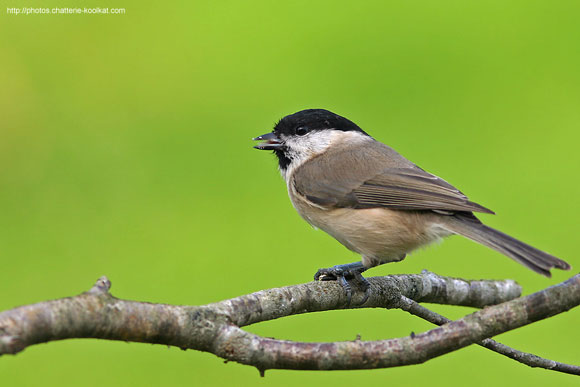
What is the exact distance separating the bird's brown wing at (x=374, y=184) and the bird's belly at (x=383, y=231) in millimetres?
47

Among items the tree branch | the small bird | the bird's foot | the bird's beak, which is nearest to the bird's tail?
the small bird

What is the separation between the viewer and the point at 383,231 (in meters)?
2.95

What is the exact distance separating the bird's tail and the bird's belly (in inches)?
3.6

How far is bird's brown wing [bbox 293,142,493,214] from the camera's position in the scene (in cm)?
291

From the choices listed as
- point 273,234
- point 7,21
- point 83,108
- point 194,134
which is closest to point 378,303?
point 273,234

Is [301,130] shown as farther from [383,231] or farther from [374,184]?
[383,231]

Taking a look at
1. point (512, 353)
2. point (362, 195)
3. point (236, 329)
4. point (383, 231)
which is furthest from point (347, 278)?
point (236, 329)

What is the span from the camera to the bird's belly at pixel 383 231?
293 centimetres

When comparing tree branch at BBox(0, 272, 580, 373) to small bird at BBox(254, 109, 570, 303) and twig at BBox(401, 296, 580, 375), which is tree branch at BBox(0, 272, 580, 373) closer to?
twig at BBox(401, 296, 580, 375)

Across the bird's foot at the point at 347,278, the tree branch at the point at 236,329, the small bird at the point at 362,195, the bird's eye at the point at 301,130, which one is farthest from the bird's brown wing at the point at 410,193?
the tree branch at the point at 236,329

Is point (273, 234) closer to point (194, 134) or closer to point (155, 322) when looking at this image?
point (194, 134)

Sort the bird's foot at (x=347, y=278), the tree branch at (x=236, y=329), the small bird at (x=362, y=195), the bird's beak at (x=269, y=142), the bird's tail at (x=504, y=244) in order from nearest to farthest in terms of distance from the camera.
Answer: the tree branch at (x=236, y=329), the bird's tail at (x=504, y=244), the bird's foot at (x=347, y=278), the small bird at (x=362, y=195), the bird's beak at (x=269, y=142)

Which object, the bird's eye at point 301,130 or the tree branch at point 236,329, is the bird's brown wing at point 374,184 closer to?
the bird's eye at point 301,130

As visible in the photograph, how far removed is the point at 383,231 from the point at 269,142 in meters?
0.83
